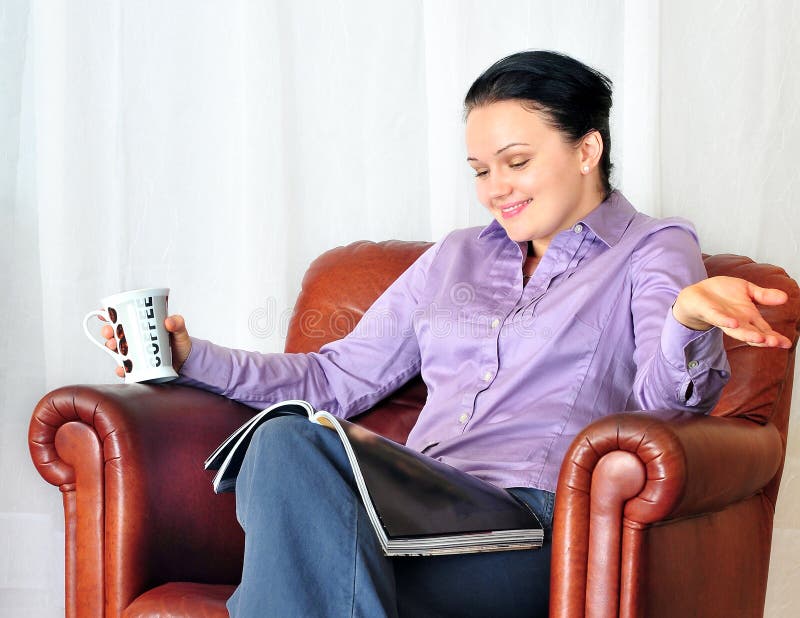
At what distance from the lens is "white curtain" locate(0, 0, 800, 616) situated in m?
1.94

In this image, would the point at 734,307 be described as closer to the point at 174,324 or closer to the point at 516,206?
the point at 516,206

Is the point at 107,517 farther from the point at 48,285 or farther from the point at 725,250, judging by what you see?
the point at 725,250

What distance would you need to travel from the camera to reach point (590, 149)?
1544mm

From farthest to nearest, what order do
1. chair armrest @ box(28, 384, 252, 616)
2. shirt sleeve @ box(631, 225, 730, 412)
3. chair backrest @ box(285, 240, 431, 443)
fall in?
chair backrest @ box(285, 240, 431, 443) < chair armrest @ box(28, 384, 252, 616) < shirt sleeve @ box(631, 225, 730, 412)

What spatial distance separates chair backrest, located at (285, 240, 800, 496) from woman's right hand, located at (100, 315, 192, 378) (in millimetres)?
363

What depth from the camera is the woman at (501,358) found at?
107 centimetres

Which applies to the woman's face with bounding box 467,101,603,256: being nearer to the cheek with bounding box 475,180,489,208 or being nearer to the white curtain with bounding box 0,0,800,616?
the cheek with bounding box 475,180,489,208

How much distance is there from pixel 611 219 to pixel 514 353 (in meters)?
0.26

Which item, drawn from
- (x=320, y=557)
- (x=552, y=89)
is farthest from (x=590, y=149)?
(x=320, y=557)

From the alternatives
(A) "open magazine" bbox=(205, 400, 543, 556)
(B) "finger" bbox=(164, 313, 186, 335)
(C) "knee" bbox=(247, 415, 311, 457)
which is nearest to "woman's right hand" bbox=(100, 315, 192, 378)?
(B) "finger" bbox=(164, 313, 186, 335)

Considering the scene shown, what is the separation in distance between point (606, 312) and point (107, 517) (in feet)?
2.53

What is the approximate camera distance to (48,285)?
2273mm

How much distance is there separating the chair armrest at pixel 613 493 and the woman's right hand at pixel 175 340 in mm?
666

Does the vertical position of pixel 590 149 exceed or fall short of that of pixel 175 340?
it exceeds it
